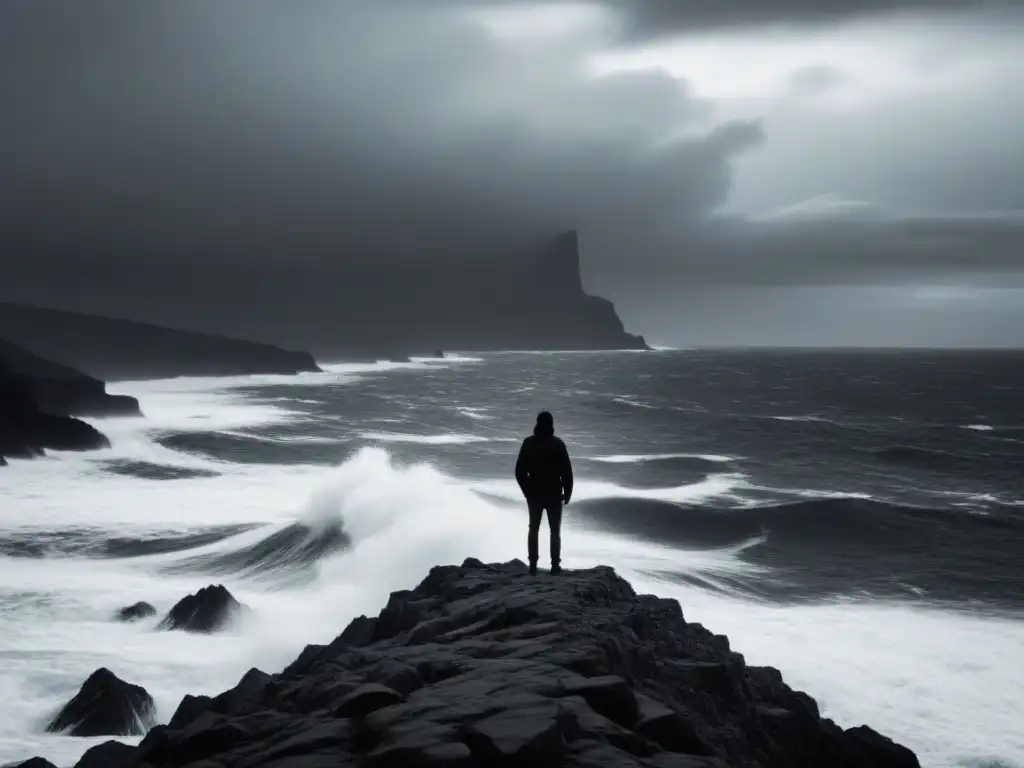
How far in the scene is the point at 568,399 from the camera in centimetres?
9131

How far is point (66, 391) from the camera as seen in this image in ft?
194

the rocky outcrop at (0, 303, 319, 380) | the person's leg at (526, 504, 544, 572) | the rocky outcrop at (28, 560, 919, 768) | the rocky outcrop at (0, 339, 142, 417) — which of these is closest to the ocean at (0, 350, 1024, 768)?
the rocky outcrop at (28, 560, 919, 768)

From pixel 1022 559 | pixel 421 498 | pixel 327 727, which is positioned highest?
pixel 327 727

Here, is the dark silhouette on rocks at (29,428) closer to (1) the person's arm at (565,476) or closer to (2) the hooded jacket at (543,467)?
(2) the hooded jacket at (543,467)

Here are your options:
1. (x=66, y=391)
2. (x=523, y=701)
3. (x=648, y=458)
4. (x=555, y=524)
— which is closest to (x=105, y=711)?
(x=555, y=524)

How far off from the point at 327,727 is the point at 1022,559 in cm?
2671

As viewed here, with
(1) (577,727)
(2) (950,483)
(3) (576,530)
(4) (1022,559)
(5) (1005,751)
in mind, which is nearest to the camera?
(1) (577,727)

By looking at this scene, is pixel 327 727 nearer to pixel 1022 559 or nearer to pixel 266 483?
pixel 1022 559

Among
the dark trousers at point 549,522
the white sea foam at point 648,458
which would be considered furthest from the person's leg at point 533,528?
the white sea foam at point 648,458

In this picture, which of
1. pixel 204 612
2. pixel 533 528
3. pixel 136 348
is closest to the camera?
pixel 533 528

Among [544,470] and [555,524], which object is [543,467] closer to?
[544,470]

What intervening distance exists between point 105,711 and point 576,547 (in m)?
15.2

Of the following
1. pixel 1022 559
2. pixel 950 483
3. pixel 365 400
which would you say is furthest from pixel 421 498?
pixel 365 400

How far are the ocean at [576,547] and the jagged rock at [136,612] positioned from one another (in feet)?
0.97
